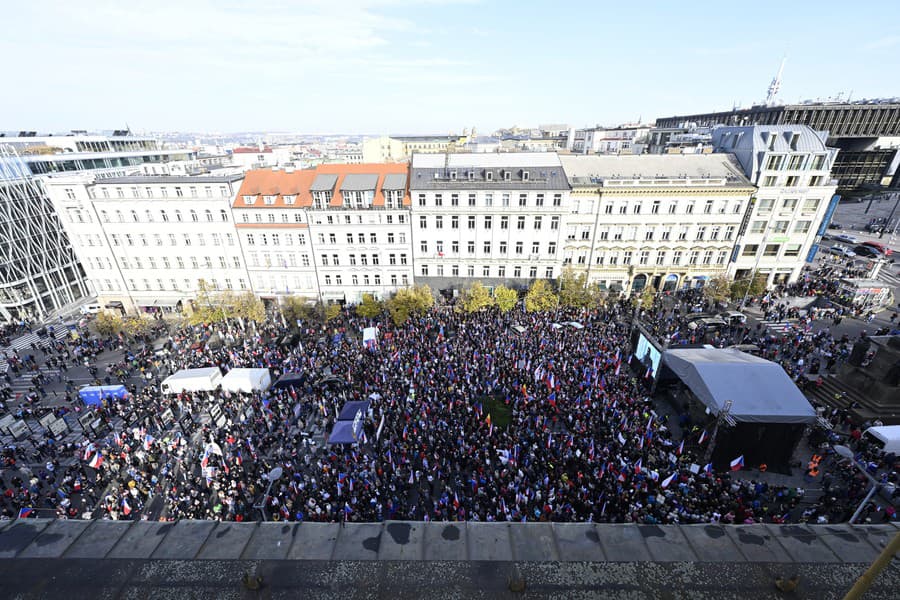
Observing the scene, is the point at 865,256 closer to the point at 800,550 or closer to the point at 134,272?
the point at 800,550

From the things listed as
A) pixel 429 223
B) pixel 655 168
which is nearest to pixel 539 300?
pixel 429 223

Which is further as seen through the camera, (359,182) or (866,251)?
(866,251)

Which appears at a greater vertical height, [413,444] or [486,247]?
[486,247]

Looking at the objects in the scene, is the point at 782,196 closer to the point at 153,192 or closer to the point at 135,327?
the point at 153,192

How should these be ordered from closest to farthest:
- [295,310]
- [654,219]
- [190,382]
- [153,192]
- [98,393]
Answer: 1. [98,393]
2. [190,382]
3. [295,310]
4. [153,192]
5. [654,219]

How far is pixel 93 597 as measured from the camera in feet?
30.6

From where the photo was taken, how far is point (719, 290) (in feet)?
144

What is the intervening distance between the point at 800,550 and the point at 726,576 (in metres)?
2.56

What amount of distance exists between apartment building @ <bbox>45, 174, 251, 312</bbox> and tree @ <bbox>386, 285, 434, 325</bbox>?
21333 millimetres

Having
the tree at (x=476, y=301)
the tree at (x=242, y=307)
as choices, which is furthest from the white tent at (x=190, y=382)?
the tree at (x=476, y=301)

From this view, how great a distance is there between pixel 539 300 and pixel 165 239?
4600 cm

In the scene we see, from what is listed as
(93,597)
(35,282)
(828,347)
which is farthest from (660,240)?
(35,282)

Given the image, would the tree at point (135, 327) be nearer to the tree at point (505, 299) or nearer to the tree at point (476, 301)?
the tree at point (476, 301)

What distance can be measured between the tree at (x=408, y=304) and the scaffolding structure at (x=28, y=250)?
48.5 meters
